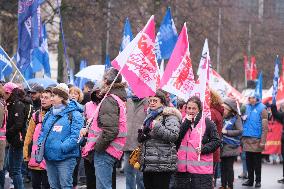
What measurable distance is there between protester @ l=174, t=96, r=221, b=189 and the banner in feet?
38.6

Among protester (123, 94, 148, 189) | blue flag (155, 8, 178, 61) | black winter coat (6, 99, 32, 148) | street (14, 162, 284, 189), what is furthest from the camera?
blue flag (155, 8, 178, 61)

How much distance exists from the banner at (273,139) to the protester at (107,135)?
12282 millimetres

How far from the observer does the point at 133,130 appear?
11039 mm

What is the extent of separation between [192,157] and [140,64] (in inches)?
50.6

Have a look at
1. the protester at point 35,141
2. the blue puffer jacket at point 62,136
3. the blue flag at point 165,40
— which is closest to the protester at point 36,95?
the protester at point 35,141

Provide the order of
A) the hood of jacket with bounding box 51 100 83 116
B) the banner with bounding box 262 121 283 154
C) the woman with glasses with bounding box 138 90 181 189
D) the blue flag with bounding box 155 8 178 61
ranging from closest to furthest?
the woman with glasses with bounding box 138 90 181 189 < the hood of jacket with bounding box 51 100 83 116 < the blue flag with bounding box 155 8 178 61 < the banner with bounding box 262 121 283 154

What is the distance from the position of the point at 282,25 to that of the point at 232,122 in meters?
37.4

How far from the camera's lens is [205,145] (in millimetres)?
9156

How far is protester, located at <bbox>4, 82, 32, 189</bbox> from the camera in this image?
10594mm

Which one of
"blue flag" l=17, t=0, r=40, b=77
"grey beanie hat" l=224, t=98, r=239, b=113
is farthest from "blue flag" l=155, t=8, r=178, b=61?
"blue flag" l=17, t=0, r=40, b=77

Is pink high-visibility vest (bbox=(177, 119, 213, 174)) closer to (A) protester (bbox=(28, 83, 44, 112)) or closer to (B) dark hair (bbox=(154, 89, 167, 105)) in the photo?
(B) dark hair (bbox=(154, 89, 167, 105))

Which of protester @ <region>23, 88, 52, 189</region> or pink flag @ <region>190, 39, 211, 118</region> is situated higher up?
pink flag @ <region>190, 39, 211, 118</region>

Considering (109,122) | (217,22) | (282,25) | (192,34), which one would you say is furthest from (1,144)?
(282,25)

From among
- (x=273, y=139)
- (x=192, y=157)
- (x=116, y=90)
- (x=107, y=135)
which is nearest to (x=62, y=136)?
(x=107, y=135)
